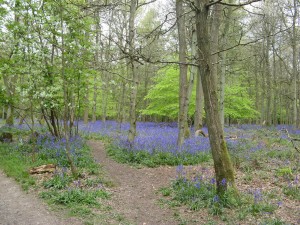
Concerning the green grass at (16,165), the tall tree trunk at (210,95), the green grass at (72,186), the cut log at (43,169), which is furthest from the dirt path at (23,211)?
the tall tree trunk at (210,95)

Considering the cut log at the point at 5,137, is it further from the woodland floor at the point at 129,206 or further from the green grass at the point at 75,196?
the green grass at the point at 75,196

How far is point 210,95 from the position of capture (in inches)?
215

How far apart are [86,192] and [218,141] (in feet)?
11.2

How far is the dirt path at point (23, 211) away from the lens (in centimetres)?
516

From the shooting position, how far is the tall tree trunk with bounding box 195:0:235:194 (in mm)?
5336

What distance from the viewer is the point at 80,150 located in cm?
1008

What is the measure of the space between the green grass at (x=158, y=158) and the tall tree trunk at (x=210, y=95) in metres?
3.39

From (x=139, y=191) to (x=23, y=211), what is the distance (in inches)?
111

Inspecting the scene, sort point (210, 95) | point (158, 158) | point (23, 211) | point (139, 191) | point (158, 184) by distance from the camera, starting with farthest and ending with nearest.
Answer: point (158, 158) < point (158, 184) < point (139, 191) < point (23, 211) < point (210, 95)

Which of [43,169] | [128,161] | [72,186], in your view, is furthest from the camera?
[128,161]

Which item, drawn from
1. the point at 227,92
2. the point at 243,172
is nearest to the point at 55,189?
the point at 243,172

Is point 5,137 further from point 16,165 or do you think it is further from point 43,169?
point 43,169

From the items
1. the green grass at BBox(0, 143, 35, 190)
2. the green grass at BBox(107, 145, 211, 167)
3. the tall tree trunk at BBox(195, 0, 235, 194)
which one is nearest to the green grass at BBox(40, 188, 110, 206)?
the green grass at BBox(0, 143, 35, 190)

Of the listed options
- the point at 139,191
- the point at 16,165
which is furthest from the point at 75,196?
the point at 16,165
